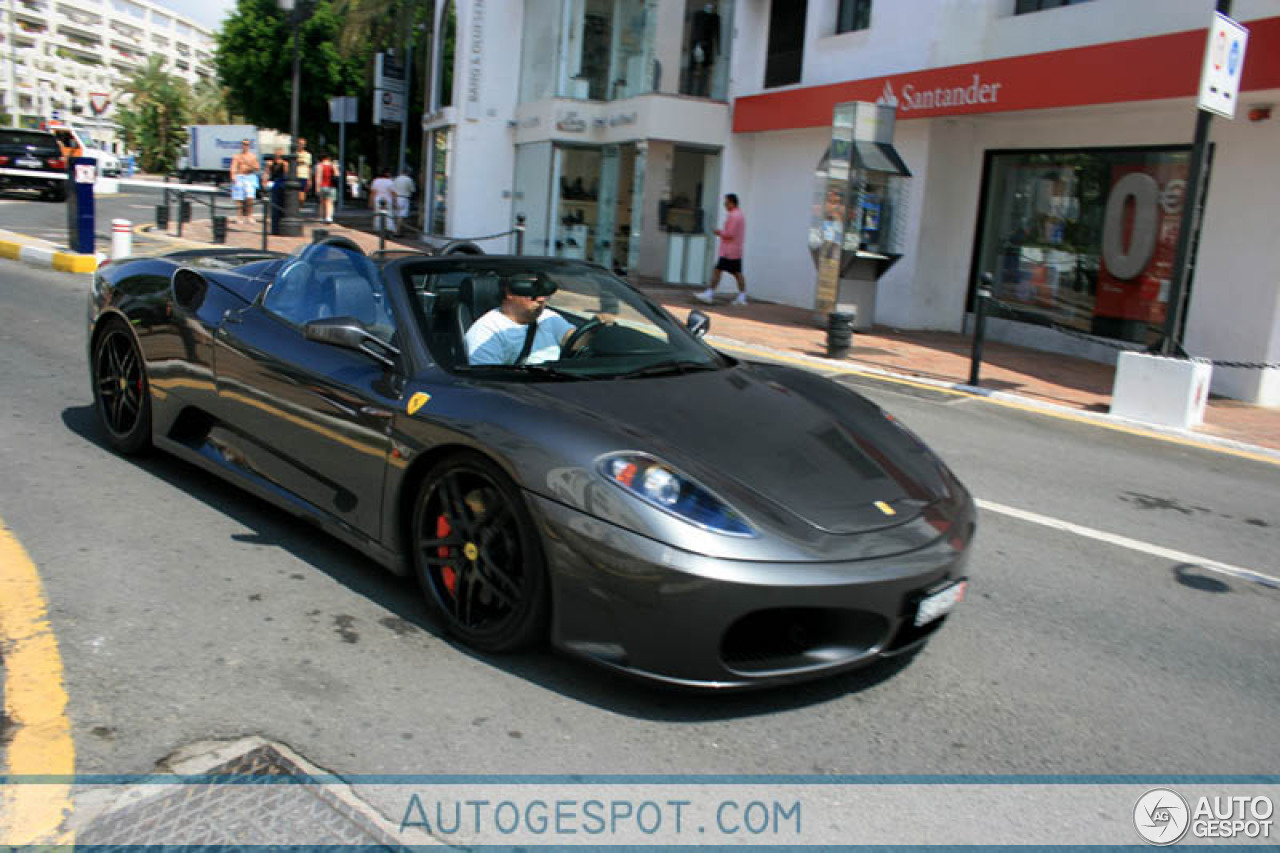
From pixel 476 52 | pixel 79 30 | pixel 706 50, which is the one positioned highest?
pixel 79 30

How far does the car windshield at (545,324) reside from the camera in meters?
3.99

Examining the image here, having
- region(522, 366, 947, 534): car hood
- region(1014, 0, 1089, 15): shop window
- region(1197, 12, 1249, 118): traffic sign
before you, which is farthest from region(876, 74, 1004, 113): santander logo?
region(522, 366, 947, 534): car hood

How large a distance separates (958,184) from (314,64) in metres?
41.5

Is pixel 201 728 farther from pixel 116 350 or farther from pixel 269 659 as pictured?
pixel 116 350

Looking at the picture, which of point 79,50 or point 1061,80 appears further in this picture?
point 79,50

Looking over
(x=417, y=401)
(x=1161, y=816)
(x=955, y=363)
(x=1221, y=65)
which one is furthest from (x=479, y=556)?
(x=955, y=363)

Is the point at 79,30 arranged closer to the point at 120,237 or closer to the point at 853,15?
the point at 120,237

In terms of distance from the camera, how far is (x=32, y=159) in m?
27.1

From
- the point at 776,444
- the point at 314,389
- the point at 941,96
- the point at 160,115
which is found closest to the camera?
the point at 776,444

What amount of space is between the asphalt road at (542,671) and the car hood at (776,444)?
0.63 meters

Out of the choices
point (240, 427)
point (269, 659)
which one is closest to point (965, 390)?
point (240, 427)

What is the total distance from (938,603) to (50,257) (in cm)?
1537

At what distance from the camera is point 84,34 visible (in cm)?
13138

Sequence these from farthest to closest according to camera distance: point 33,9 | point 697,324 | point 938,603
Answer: point 33,9 → point 697,324 → point 938,603
